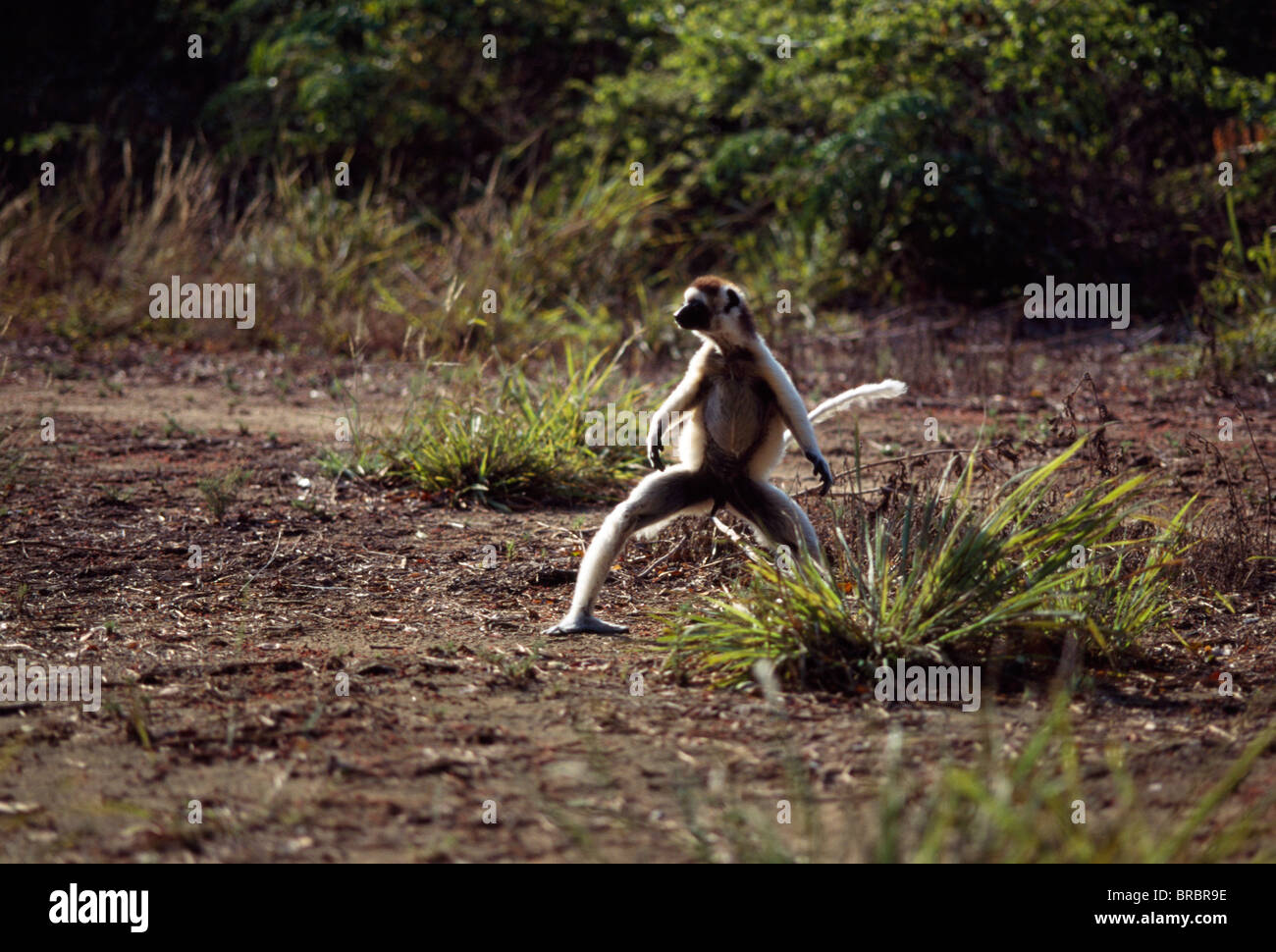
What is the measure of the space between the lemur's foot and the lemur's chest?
907mm

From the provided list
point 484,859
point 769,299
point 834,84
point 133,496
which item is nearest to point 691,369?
point 484,859

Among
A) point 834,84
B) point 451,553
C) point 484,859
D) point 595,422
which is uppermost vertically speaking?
point 834,84

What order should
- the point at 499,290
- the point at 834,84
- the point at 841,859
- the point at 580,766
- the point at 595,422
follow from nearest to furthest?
the point at 841,859 → the point at 580,766 → the point at 595,422 → the point at 499,290 → the point at 834,84

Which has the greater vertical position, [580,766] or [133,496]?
[133,496]

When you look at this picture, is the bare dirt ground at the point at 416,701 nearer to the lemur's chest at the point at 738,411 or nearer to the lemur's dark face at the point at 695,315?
the lemur's chest at the point at 738,411

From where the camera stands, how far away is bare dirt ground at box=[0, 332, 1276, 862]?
3.21 meters

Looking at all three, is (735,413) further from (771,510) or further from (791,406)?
(771,510)

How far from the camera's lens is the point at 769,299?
13102 mm

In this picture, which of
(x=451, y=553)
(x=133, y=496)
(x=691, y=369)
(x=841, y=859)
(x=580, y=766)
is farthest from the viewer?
(x=133, y=496)

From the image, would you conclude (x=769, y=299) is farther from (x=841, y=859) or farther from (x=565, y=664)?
(x=841, y=859)

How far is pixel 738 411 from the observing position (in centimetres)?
524

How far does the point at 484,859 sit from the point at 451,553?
3.31m

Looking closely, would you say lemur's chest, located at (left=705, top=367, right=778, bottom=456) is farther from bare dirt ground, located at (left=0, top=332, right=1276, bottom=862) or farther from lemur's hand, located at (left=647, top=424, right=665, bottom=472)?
Answer: bare dirt ground, located at (left=0, top=332, right=1276, bottom=862)

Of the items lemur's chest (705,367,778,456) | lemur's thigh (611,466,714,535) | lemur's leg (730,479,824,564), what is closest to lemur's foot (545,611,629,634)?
lemur's thigh (611,466,714,535)
